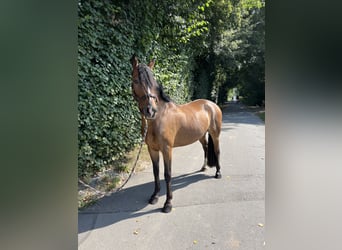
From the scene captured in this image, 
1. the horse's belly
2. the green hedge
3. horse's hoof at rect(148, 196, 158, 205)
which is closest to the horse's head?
the horse's belly

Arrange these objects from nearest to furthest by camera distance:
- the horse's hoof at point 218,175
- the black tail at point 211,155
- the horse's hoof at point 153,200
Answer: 1. the horse's hoof at point 153,200
2. the horse's hoof at point 218,175
3. the black tail at point 211,155

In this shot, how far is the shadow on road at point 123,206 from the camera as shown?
2.59m

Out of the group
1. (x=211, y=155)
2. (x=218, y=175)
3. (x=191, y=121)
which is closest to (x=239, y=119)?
(x=211, y=155)

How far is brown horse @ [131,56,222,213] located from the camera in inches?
103

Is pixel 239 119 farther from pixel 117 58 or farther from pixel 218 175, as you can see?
pixel 117 58

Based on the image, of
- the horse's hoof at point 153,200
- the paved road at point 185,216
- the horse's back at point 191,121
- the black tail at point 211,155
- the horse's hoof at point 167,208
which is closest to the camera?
the paved road at point 185,216

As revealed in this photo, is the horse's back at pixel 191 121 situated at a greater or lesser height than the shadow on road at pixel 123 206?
greater

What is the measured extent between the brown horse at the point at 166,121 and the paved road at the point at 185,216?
26cm

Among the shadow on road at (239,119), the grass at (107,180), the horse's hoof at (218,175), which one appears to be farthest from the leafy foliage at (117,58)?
the shadow on road at (239,119)

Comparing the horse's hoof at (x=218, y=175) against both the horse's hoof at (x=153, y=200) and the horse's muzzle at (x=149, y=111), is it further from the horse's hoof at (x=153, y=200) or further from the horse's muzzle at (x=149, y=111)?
the horse's muzzle at (x=149, y=111)

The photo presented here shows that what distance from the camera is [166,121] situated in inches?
117

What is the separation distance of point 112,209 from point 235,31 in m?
14.6

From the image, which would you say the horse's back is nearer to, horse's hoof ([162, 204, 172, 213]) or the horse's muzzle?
the horse's muzzle
